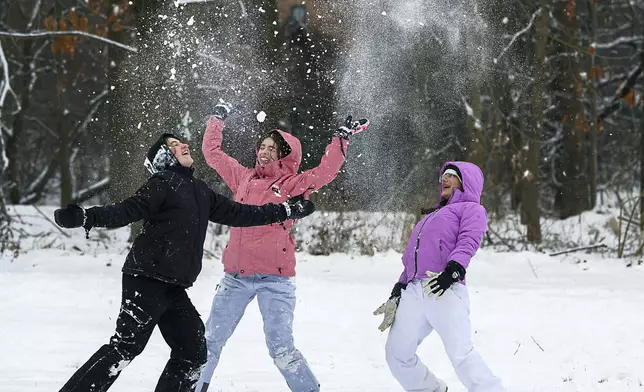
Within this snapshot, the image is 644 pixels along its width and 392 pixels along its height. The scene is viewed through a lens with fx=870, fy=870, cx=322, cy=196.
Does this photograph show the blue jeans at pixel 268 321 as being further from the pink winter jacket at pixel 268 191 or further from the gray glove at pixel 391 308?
the gray glove at pixel 391 308

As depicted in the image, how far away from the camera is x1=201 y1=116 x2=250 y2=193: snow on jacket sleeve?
16.9ft

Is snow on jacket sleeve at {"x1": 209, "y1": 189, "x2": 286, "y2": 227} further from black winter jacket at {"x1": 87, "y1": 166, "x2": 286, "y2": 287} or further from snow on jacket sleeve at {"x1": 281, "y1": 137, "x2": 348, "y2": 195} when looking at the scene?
snow on jacket sleeve at {"x1": 281, "y1": 137, "x2": 348, "y2": 195}

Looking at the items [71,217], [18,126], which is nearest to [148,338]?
[71,217]

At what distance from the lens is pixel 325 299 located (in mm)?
8125

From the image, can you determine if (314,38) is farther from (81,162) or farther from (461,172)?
(81,162)

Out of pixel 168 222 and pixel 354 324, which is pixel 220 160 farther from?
pixel 354 324

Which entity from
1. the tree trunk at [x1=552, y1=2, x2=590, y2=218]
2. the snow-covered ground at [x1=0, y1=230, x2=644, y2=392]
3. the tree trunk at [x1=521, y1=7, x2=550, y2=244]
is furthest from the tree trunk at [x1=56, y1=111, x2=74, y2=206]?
the tree trunk at [x1=552, y1=2, x2=590, y2=218]

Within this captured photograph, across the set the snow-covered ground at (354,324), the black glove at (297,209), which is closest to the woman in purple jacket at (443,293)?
the black glove at (297,209)

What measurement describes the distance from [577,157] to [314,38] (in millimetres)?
6533

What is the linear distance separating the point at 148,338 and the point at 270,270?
0.88 metres

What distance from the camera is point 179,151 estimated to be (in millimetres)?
4281

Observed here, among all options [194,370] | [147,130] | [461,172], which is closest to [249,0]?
[147,130]

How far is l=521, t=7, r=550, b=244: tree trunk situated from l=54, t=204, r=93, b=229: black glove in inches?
365

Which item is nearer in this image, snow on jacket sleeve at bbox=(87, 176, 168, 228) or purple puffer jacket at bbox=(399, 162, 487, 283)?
snow on jacket sleeve at bbox=(87, 176, 168, 228)
